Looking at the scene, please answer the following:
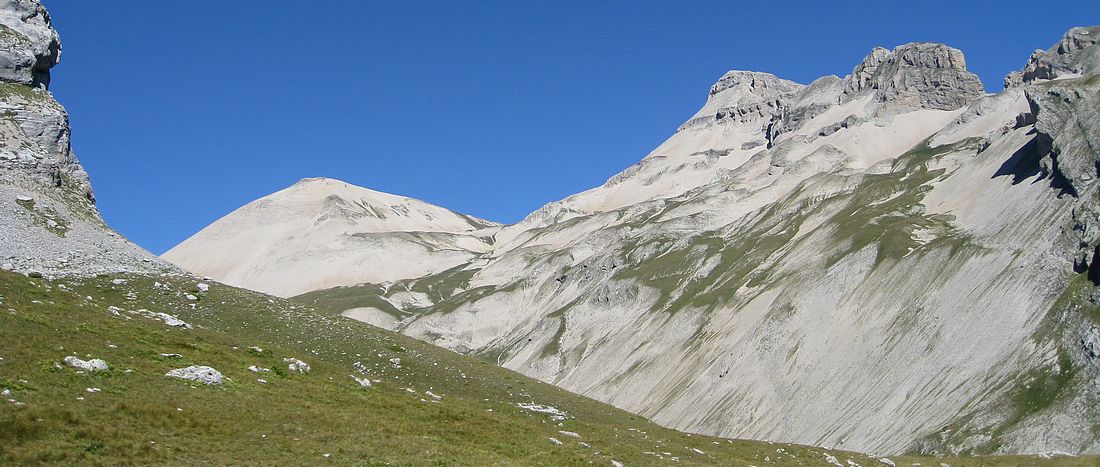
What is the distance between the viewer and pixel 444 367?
49.4m

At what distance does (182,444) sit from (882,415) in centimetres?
10780

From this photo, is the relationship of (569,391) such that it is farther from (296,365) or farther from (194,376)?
(194,376)

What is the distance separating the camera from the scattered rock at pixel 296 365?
36.8 m

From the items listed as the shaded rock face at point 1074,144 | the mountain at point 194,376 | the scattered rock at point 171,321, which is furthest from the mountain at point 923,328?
the scattered rock at point 171,321

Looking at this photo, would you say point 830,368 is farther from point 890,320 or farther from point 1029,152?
point 1029,152

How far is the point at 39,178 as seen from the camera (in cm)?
5359

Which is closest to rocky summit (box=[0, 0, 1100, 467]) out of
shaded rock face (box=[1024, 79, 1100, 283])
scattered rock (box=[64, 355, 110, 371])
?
scattered rock (box=[64, 355, 110, 371])

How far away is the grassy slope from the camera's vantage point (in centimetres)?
2384

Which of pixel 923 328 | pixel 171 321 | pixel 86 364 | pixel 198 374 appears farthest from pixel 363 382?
pixel 923 328

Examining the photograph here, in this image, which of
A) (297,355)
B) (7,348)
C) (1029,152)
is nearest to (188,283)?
(297,355)

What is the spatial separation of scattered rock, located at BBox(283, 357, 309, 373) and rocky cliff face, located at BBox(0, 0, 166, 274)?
1674 cm

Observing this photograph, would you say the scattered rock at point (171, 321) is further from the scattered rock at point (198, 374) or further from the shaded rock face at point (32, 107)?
the shaded rock face at point (32, 107)

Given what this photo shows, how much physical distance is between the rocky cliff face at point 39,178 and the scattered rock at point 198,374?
1914cm

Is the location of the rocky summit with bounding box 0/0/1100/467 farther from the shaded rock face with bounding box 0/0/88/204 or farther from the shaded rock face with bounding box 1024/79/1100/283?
the shaded rock face with bounding box 1024/79/1100/283
